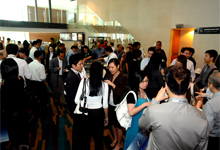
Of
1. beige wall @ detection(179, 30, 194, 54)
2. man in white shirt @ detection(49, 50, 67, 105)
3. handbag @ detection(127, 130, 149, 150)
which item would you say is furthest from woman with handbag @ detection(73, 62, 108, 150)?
beige wall @ detection(179, 30, 194, 54)

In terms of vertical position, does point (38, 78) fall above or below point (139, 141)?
above

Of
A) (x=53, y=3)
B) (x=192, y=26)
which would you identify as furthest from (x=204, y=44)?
(x=53, y=3)

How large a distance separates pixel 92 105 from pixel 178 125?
1.36m

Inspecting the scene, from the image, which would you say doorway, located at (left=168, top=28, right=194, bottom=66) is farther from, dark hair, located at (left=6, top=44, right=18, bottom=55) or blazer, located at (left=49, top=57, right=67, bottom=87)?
dark hair, located at (left=6, top=44, right=18, bottom=55)

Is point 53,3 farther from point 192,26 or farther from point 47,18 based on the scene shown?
point 192,26

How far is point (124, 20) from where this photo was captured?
39.1 feet

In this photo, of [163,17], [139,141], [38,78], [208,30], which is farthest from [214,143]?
[163,17]

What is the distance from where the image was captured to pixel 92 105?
2.36 meters

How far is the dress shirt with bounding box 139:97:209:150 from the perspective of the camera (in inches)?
50.3

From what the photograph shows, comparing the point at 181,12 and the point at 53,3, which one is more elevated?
the point at 53,3

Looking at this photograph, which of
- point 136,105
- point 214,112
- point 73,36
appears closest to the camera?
point 214,112

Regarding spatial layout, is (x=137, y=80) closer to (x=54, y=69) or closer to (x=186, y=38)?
(x=54, y=69)

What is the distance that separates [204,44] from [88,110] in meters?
7.24

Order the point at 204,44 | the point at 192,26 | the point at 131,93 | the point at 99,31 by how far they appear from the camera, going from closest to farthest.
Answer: the point at 131,93 → the point at 204,44 → the point at 192,26 → the point at 99,31
